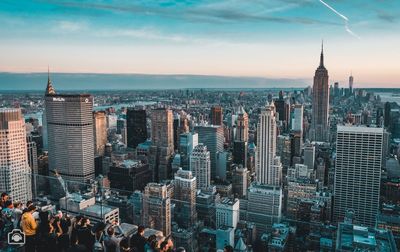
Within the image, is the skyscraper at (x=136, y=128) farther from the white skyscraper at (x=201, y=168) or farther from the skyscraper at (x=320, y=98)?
the skyscraper at (x=320, y=98)

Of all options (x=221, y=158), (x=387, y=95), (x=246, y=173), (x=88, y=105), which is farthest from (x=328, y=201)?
(x=387, y=95)

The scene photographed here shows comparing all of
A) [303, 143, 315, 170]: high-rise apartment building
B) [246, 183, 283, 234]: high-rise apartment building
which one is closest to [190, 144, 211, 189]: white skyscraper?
[246, 183, 283, 234]: high-rise apartment building

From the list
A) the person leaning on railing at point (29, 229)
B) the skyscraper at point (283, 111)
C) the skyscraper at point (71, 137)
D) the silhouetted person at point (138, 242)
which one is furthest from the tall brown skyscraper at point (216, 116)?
the silhouetted person at point (138, 242)

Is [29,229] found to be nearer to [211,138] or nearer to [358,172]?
[358,172]

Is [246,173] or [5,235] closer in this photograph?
[5,235]

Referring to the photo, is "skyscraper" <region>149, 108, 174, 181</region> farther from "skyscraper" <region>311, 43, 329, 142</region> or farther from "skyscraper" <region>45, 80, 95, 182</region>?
"skyscraper" <region>311, 43, 329, 142</region>

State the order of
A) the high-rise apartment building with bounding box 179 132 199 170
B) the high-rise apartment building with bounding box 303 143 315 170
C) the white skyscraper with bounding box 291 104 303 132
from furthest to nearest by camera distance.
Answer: the white skyscraper with bounding box 291 104 303 132 < the high-rise apartment building with bounding box 179 132 199 170 < the high-rise apartment building with bounding box 303 143 315 170

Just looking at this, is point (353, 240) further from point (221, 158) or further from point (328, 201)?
point (221, 158)
